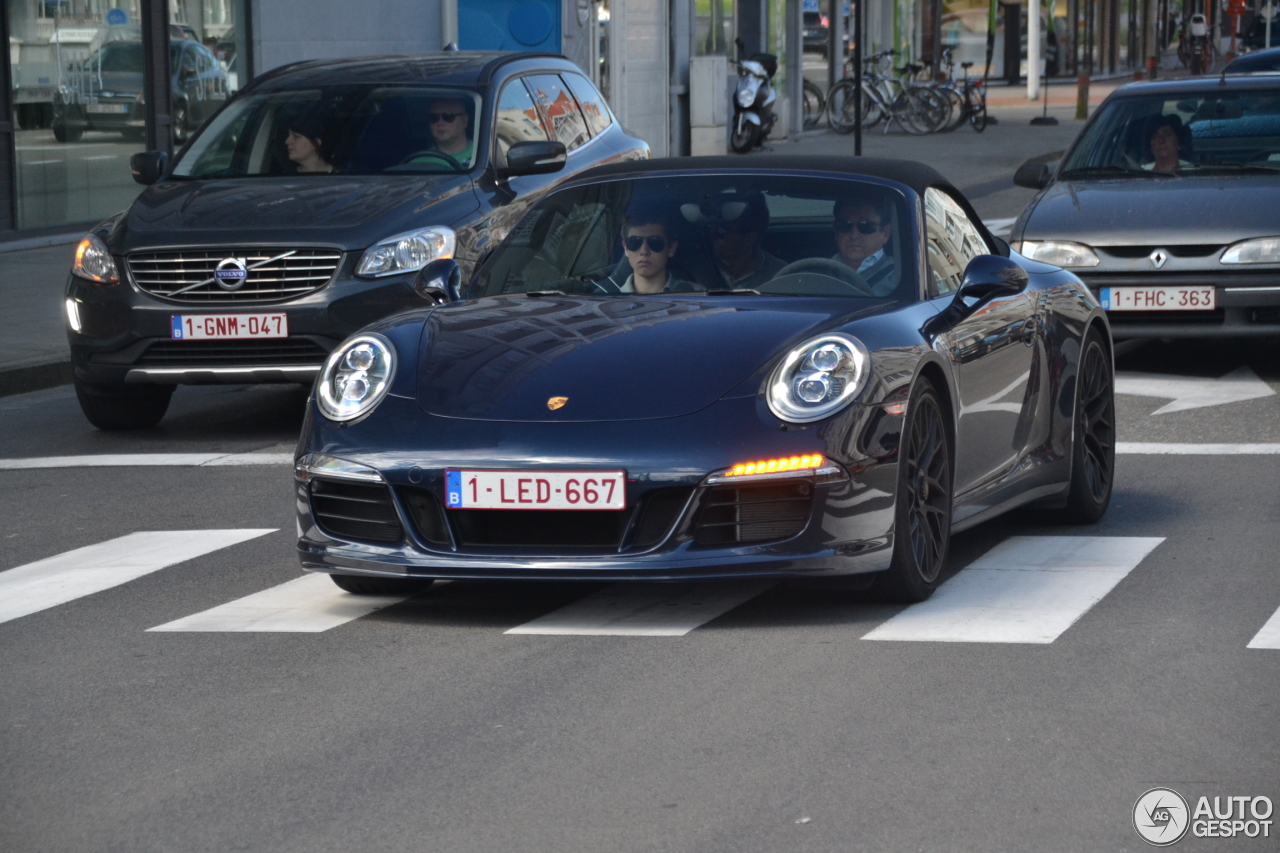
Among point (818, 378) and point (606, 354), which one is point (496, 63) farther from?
point (818, 378)

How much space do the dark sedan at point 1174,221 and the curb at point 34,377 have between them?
520 cm

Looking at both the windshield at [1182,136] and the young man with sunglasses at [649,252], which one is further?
the windshield at [1182,136]

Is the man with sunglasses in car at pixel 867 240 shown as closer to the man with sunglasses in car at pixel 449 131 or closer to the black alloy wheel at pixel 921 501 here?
the black alloy wheel at pixel 921 501

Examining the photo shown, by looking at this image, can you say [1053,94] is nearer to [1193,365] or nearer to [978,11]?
[978,11]

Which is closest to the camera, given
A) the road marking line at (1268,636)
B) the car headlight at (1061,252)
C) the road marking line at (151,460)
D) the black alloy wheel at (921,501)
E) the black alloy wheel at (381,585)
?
the road marking line at (1268,636)

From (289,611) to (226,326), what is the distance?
3708mm

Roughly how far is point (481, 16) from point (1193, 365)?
43.2ft

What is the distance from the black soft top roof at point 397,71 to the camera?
11.2m

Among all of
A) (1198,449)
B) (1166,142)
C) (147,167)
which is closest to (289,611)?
(1198,449)

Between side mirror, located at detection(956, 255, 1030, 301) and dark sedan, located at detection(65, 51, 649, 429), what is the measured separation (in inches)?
147

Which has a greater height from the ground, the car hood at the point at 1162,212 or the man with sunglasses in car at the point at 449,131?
the man with sunglasses in car at the point at 449,131

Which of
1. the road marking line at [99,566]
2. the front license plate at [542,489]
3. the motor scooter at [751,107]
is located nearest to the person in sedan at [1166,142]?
the road marking line at [99,566]

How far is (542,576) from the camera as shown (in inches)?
225

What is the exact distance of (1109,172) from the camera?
1205cm
